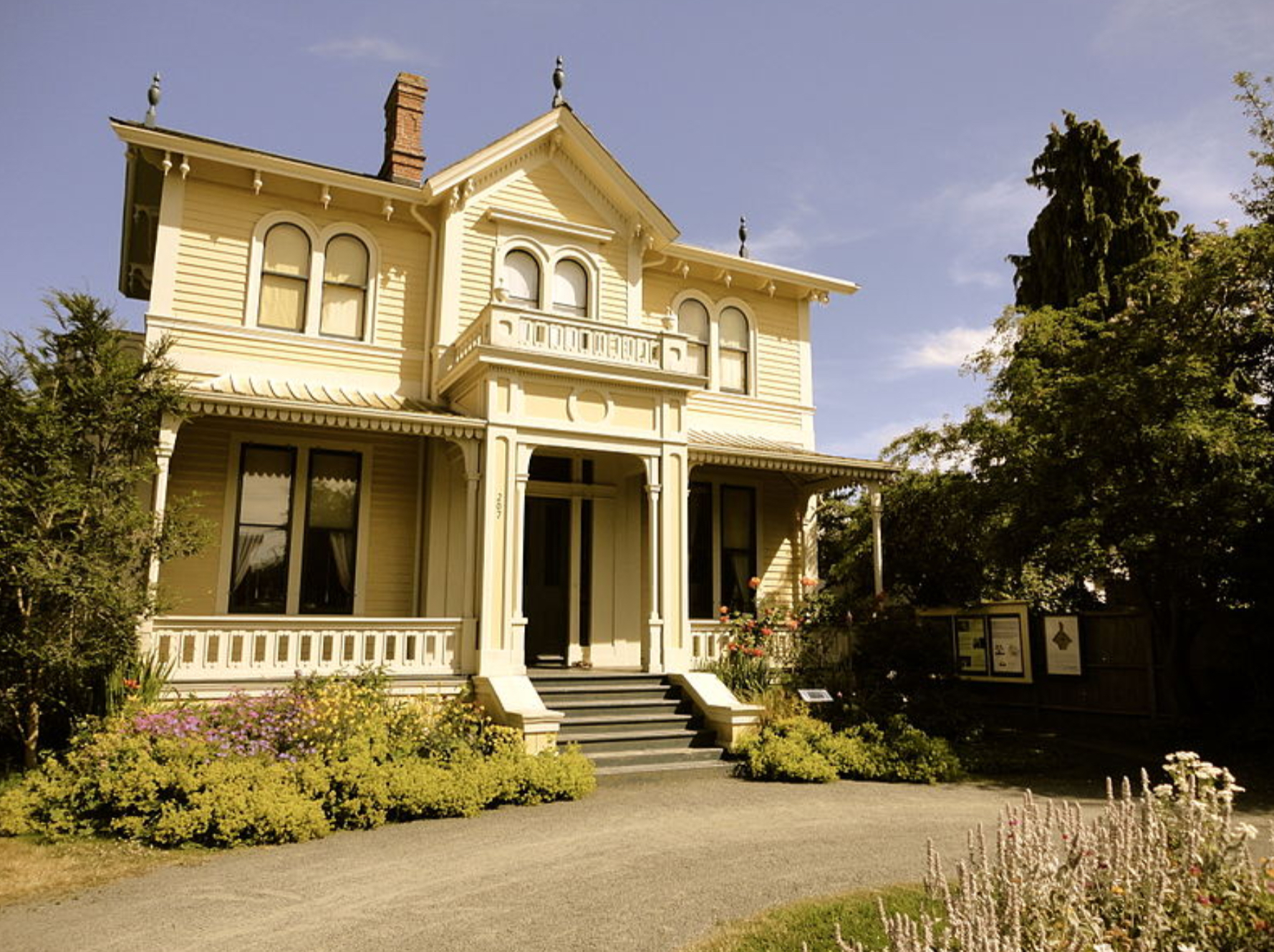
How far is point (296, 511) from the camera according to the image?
13.4 m

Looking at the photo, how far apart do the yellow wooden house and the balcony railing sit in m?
0.04

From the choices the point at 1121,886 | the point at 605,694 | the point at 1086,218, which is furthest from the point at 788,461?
the point at 1086,218

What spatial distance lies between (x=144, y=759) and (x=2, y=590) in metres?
2.47

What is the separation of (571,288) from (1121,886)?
42.6ft

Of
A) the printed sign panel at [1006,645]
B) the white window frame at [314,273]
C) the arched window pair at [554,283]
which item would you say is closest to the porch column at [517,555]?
the white window frame at [314,273]

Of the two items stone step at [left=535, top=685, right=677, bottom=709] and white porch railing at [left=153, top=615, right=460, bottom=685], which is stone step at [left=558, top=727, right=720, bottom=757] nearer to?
stone step at [left=535, top=685, right=677, bottom=709]

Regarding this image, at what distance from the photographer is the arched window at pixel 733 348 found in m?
Result: 17.0

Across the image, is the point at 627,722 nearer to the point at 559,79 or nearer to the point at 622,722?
the point at 622,722

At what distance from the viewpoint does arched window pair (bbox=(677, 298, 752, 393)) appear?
16859 mm

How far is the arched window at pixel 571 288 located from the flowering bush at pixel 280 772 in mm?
7607

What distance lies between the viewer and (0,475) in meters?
8.97

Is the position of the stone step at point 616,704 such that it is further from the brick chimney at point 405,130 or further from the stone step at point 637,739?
the brick chimney at point 405,130

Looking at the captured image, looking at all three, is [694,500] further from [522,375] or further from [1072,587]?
[1072,587]

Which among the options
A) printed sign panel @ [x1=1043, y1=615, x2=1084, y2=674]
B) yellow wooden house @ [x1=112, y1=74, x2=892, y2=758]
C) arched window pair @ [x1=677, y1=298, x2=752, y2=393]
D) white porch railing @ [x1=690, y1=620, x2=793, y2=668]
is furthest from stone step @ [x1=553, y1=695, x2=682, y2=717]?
printed sign panel @ [x1=1043, y1=615, x2=1084, y2=674]
